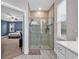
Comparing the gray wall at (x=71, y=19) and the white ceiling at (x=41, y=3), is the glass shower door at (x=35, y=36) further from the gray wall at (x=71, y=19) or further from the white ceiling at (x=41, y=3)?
the gray wall at (x=71, y=19)

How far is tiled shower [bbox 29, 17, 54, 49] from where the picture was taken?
8.12 metres

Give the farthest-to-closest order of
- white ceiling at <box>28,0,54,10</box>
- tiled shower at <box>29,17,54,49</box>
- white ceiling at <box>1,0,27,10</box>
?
1. tiled shower at <box>29,17,54,49</box>
2. white ceiling at <box>28,0,54,10</box>
3. white ceiling at <box>1,0,27,10</box>

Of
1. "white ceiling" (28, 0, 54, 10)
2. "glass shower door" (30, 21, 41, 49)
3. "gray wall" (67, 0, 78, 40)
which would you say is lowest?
"glass shower door" (30, 21, 41, 49)

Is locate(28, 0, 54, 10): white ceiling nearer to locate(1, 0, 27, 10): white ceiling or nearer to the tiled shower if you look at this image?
locate(1, 0, 27, 10): white ceiling

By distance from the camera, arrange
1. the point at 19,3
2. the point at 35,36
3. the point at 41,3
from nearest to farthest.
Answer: the point at 19,3, the point at 41,3, the point at 35,36

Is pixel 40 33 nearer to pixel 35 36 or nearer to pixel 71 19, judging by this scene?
pixel 35 36

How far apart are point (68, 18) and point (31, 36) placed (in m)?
4.48

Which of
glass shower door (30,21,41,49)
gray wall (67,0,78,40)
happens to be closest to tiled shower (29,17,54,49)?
glass shower door (30,21,41,49)

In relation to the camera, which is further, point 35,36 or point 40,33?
point 40,33

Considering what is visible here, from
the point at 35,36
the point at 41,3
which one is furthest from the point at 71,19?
the point at 35,36

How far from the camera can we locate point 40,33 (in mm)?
8453

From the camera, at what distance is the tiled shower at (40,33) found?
26.6 ft

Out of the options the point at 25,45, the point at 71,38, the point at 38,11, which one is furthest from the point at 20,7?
the point at 38,11

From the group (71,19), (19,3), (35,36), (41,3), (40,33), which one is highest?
(41,3)
